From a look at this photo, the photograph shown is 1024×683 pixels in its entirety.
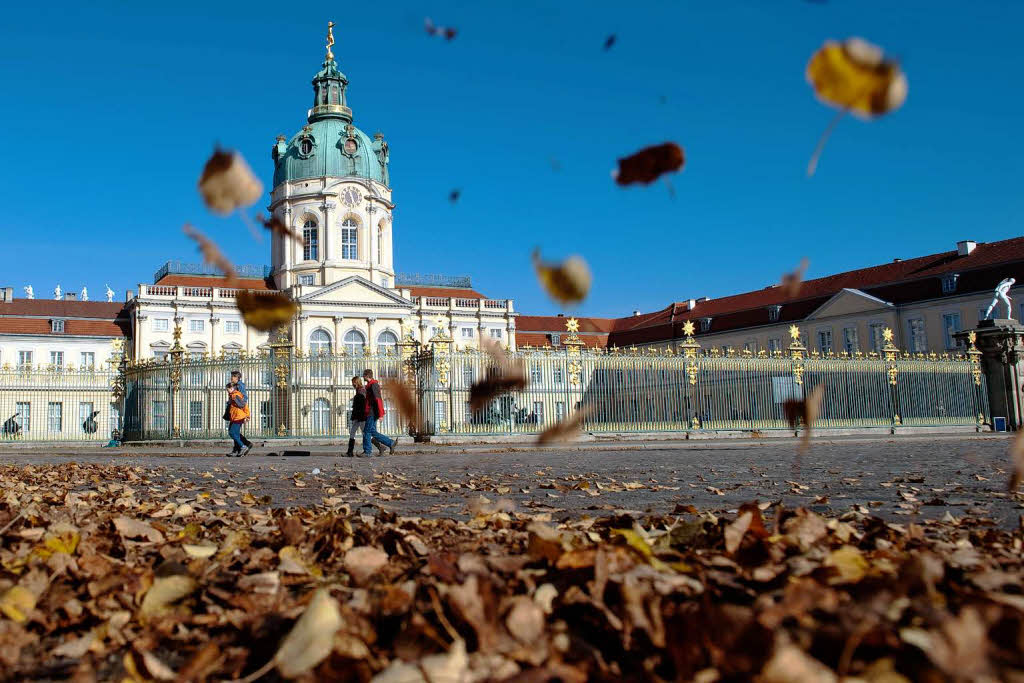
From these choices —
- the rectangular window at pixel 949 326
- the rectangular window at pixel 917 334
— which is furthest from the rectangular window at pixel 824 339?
the rectangular window at pixel 949 326

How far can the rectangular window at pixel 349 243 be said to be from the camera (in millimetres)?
55312

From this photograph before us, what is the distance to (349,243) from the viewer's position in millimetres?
55531

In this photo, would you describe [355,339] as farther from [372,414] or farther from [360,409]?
[372,414]

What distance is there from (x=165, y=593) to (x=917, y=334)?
51.7 m

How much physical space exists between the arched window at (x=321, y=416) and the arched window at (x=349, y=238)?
33.7 m

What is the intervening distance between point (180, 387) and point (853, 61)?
21.5m

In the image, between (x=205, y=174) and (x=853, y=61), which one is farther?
(x=205, y=174)

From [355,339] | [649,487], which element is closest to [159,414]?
[649,487]

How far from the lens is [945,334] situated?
4622 cm

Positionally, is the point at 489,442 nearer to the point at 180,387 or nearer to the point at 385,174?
the point at 180,387

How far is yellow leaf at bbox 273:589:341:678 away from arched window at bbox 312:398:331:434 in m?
18.5

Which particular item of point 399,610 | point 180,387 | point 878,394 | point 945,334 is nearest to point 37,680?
point 399,610

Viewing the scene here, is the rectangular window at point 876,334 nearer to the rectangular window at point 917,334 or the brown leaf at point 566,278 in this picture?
the rectangular window at point 917,334

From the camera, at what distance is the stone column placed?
2362cm
